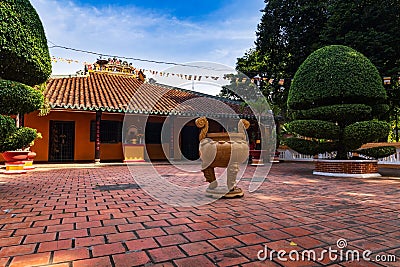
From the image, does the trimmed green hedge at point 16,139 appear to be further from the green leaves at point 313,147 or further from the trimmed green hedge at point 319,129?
the green leaves at point 313,147

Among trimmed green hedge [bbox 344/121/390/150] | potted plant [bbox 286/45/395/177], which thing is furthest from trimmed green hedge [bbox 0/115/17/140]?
trimmed green hedge [bbox 344/121/390/150]

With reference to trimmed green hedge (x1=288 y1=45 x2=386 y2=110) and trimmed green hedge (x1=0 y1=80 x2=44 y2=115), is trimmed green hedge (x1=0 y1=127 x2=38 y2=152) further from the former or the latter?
trimmed green hedge (x1=288 y1=45 x2=386 y2=110)

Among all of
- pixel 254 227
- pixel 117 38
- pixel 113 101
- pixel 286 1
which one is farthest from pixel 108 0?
pixel 254 227

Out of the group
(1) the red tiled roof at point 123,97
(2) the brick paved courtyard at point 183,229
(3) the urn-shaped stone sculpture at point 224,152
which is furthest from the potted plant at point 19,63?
(1) the red tiled roof at point 123,97

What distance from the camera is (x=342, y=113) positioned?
7.25 m

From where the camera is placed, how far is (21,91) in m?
4.30

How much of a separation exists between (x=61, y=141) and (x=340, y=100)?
10330 millimetres

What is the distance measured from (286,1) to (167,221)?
12637 mm

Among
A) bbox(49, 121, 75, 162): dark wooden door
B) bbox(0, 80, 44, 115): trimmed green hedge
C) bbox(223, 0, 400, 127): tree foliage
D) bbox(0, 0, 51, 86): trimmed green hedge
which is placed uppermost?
bbox(223, 0, 400, 127): tree foliage

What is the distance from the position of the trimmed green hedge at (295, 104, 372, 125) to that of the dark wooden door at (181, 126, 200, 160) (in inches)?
254

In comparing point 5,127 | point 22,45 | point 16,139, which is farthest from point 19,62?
point 16,139

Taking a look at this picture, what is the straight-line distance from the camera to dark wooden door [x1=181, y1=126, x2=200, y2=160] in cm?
1319

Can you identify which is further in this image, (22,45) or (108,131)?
(108,131)

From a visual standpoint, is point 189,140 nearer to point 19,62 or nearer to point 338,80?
point 338,80
